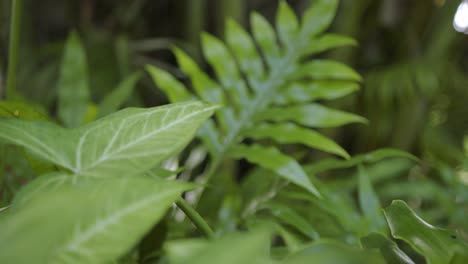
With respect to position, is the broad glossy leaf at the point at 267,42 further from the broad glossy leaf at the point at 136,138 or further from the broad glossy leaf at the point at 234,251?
the broad glossy leaf at the point at 234,251

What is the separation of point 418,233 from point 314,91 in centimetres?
32

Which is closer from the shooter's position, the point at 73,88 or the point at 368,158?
the point at 368,158

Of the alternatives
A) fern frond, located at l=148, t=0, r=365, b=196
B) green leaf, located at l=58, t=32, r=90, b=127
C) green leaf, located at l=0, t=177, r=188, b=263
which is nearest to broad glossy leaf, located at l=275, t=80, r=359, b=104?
fern frond, located at l=148, t=0, r=365, b=196

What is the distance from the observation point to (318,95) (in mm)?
568

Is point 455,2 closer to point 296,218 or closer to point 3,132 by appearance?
point 296,218

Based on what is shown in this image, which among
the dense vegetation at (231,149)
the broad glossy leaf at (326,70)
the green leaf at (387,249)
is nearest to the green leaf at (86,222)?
the dense vegetation at (231,149)

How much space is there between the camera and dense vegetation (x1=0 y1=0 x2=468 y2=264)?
17cm

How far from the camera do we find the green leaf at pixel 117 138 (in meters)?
0.25

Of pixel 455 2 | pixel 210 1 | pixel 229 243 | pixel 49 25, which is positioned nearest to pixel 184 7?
pixel 210 1

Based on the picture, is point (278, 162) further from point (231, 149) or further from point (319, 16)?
point (319, 16)

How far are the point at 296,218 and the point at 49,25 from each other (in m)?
1.40

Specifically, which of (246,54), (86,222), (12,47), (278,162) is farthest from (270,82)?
(86,222)

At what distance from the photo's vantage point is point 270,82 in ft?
2.02

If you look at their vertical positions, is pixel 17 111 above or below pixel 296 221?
above
